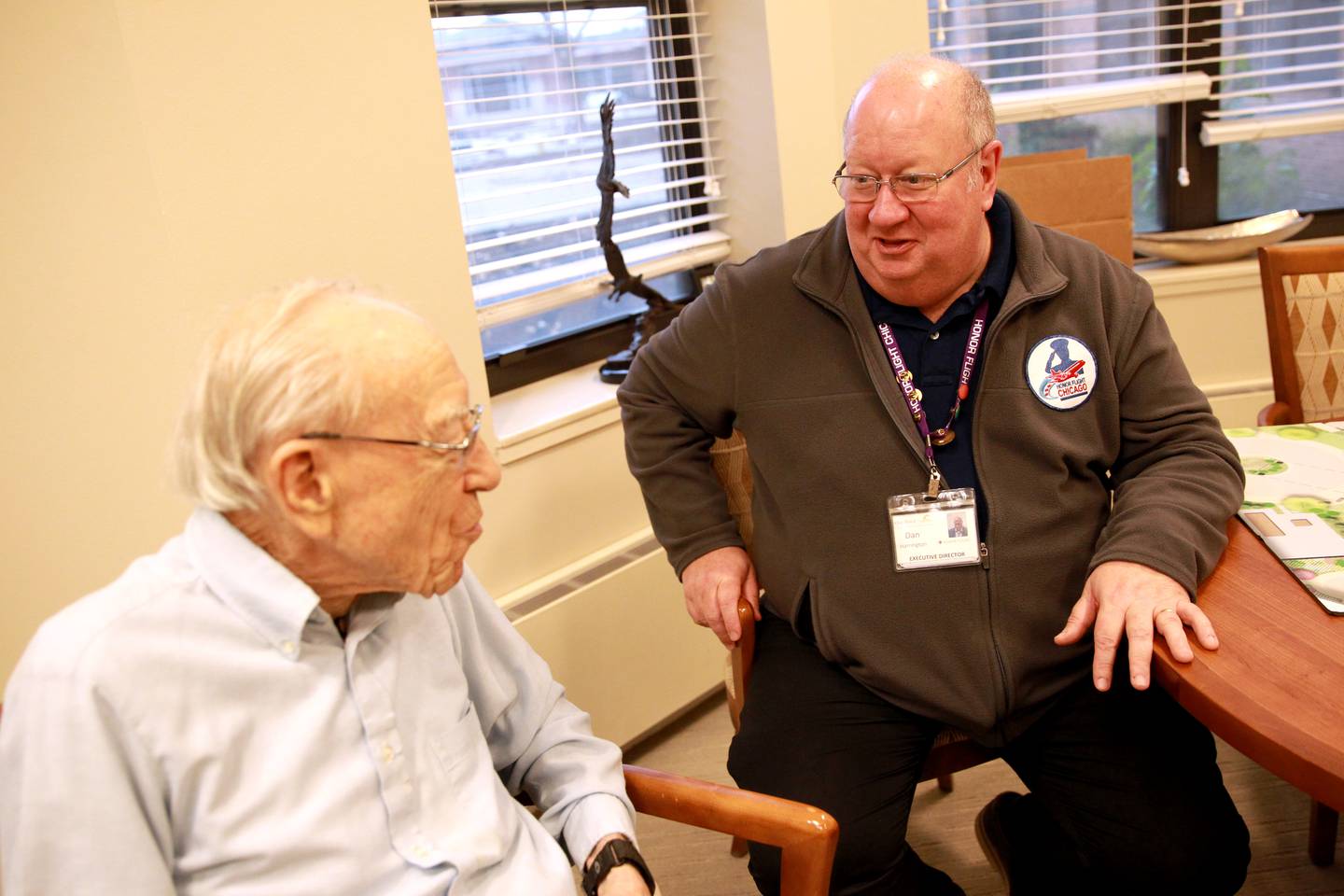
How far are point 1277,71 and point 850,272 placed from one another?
255 cm

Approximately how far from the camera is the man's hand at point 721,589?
1.92m

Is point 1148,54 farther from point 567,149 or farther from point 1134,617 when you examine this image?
point 1134,617

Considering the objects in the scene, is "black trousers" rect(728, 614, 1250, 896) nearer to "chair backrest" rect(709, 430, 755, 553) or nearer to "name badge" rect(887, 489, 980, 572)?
"name badge" rect(887, 489, 980, 572)

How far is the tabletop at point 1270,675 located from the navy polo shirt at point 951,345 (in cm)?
39

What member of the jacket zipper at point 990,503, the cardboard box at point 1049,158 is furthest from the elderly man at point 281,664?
the cardboard box at point 1049,158

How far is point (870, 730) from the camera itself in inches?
70.4

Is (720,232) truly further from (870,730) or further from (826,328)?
(870,730)

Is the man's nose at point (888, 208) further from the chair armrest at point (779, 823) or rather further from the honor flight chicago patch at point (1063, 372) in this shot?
the chair armrest at point (779, 823)

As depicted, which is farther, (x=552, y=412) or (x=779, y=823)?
(x=552, y=412)

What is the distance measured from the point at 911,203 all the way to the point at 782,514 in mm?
532

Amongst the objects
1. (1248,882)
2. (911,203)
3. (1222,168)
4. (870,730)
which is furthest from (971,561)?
(1222,168)

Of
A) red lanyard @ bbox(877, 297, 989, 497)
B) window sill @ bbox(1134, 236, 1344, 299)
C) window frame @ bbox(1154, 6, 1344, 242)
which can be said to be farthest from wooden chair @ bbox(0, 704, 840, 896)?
window frame @ bbox(1154, 6, 1344, 242)

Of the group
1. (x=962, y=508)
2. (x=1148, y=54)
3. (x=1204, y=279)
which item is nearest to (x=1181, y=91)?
(x=1148, y=54)

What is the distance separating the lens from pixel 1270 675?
132 centimetres
